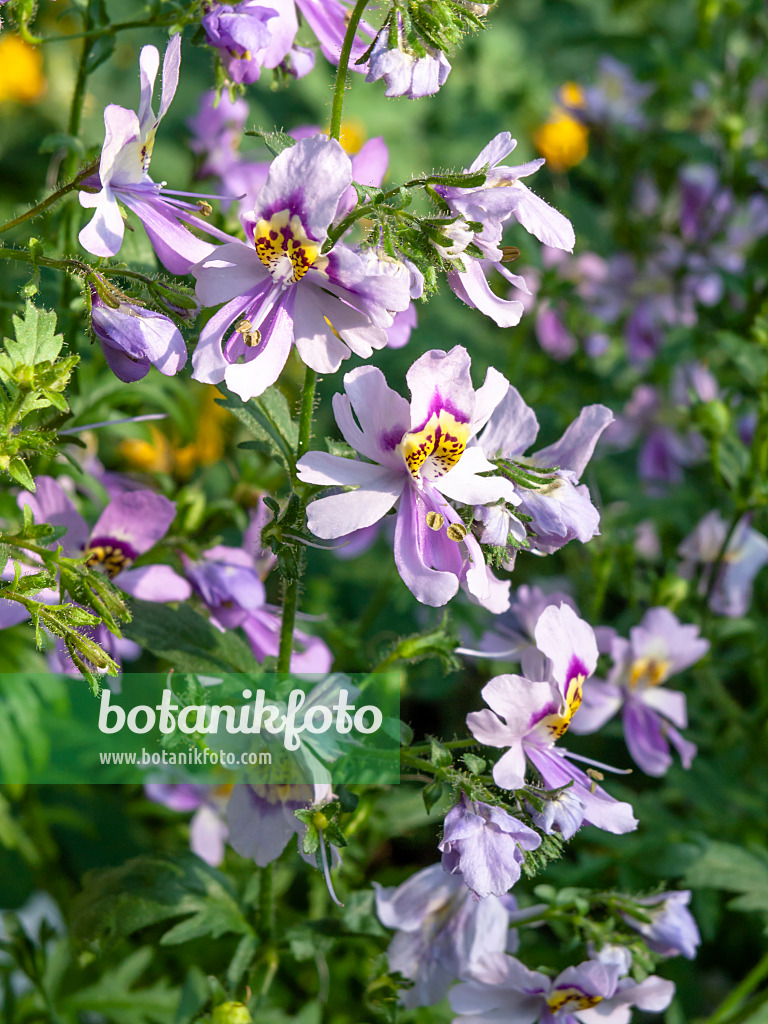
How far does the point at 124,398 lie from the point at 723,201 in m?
1.84

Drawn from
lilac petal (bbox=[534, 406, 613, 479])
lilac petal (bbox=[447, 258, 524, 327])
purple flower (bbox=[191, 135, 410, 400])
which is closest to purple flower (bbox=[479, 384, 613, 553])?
lilac petal (bbox=[534, 406, 613, 479])

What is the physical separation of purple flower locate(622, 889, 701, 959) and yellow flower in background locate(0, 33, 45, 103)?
358cm

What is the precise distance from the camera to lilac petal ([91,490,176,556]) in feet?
4.42

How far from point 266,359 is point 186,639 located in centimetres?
46

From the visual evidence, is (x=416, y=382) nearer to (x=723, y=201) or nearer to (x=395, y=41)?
(x=395, y=41)

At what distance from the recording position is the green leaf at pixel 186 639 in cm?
128

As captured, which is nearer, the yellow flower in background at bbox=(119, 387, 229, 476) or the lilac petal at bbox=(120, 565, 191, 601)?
the lilac petal at bbox=(120, 565, 191, 601)

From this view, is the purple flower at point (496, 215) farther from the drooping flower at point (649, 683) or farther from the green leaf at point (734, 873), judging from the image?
the green leaf at point (734, 873)

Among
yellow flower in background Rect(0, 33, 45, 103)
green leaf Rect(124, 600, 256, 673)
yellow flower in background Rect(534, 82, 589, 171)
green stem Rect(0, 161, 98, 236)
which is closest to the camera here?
green stem Rect(0, 161, 98, 236)

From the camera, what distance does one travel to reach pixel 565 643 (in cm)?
115

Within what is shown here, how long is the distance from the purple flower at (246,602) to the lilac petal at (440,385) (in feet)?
1.36

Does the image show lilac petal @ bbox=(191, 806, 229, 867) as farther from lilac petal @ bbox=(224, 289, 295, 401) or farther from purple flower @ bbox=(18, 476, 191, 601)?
lilac petal @ bbox=(224, 289, 295, 401)

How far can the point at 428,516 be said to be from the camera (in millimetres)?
1026

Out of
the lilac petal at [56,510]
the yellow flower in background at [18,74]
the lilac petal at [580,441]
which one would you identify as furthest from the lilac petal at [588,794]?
the yellow flower in background at [18,74]
